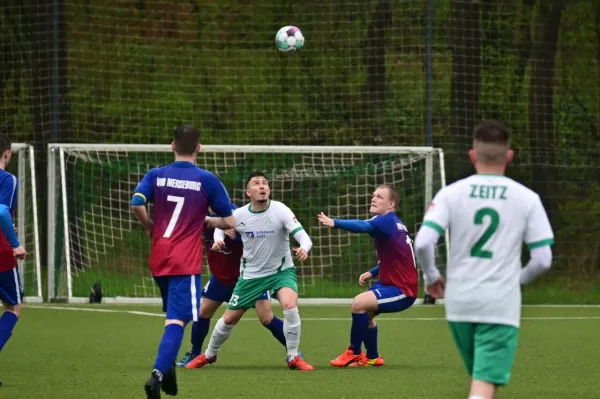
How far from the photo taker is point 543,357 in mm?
9961

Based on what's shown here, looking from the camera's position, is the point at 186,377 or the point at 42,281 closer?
the point at 186,377

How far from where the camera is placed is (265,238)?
9531 mm

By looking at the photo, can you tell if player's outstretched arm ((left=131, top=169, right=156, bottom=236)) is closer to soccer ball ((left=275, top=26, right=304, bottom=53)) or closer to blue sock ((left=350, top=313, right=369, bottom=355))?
blue sock ((left=350, top=313, right=369, bottom=355))

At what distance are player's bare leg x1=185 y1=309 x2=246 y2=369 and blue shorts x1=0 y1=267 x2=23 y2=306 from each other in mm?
1627

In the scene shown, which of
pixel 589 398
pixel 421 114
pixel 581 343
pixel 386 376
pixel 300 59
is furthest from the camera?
pixel 300 59

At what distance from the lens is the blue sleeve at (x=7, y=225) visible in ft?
25.6

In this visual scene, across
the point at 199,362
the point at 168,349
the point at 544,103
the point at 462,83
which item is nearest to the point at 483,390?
the point at 168,349

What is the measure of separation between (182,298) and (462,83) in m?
13.8

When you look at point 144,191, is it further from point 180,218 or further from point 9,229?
point 9,229

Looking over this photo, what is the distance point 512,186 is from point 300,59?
18005 millimetres

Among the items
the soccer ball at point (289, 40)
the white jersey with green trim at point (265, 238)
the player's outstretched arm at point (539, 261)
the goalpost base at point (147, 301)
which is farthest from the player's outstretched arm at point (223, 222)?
the goalpost base at point (147, 301)

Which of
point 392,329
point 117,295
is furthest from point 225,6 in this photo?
point 392,329

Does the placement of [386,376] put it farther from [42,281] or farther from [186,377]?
[42,281]

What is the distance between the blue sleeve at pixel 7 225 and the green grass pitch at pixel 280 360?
93 centimetres
